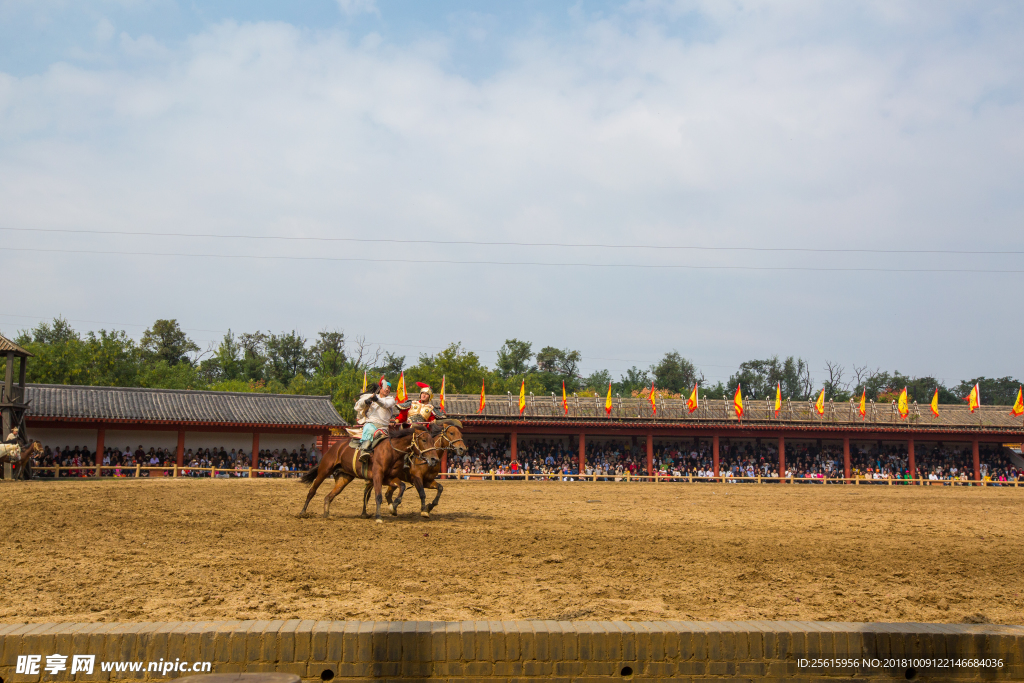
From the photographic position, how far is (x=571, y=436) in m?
42.0

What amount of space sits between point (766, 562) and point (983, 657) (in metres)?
4.90

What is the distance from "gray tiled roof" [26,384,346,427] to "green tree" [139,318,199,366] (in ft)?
140

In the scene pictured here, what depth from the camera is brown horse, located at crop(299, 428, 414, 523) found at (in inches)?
560

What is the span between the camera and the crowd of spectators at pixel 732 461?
38.7 m

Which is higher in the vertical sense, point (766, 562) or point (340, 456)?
point (340, 456)

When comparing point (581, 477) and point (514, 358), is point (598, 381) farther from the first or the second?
point (581, 477)

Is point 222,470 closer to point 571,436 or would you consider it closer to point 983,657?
point 571,436

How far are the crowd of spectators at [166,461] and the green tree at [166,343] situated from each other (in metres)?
46.0

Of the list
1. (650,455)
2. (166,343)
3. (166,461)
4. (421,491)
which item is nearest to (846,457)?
(650,455)

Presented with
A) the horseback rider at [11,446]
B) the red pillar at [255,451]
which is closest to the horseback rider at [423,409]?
the horseback rider at [11,446]

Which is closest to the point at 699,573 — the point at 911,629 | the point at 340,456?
the point at 911,629

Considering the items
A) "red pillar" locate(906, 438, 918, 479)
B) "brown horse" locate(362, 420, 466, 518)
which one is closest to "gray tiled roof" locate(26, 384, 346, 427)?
"brown horse" locate(362, 420, 466, 518)

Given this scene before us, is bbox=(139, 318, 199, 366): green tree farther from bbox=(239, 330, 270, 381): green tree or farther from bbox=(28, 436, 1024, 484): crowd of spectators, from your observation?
bbox=(28, 436, 1024, 484): crowd of spectators

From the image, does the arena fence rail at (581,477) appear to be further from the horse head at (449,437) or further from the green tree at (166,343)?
the green tree at (166,343)
